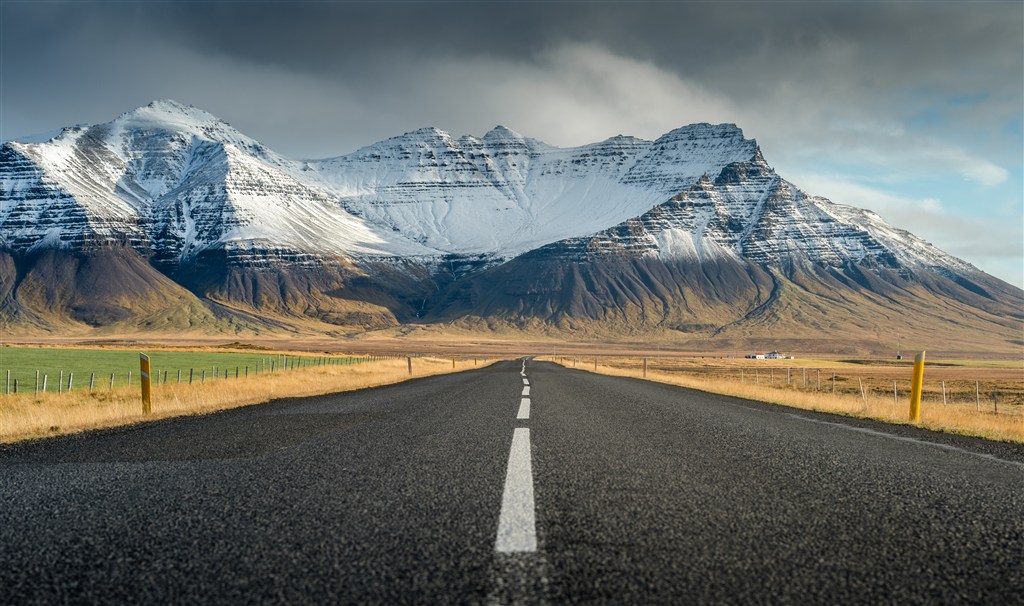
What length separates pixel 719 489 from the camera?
5.77m

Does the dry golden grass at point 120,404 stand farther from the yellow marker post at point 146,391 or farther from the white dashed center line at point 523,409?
the white dashed center line at point 523,409

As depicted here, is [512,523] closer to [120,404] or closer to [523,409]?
[523,409]

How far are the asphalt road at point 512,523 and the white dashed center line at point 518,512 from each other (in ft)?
0.10

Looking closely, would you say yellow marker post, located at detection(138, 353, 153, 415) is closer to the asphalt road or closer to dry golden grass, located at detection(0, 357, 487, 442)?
dry golden grass, located at detection(0, 357, 487, 442)

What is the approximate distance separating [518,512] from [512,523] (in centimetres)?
28

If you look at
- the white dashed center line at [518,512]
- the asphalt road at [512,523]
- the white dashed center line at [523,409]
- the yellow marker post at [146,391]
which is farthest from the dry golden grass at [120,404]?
the white dashed center line at [518,512]

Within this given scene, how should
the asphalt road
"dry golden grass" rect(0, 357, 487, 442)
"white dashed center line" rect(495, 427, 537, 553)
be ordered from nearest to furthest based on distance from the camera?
the asphalt road, "white dashed center line" rect(495, 427, 537, 553), "dry golden grass" rect(0, 357, 487, 442)

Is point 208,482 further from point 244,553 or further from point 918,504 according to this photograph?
point 918,504

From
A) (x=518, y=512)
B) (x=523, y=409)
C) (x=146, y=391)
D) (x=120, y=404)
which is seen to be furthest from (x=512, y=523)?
(x=120, y=404)

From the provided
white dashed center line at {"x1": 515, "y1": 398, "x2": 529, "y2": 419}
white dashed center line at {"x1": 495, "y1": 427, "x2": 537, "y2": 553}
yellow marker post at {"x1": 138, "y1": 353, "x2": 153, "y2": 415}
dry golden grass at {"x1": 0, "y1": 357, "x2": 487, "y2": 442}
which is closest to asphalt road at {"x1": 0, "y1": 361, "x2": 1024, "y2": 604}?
white dashed center line at {"x1": 495, "y1": 427, "x2": 537, "y2": 553}

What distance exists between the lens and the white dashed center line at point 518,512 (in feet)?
13.2

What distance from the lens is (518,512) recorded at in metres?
4.77

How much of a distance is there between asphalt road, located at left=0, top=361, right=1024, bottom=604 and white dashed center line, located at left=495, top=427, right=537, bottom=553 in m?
0.03

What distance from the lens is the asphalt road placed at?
11.4 feet
